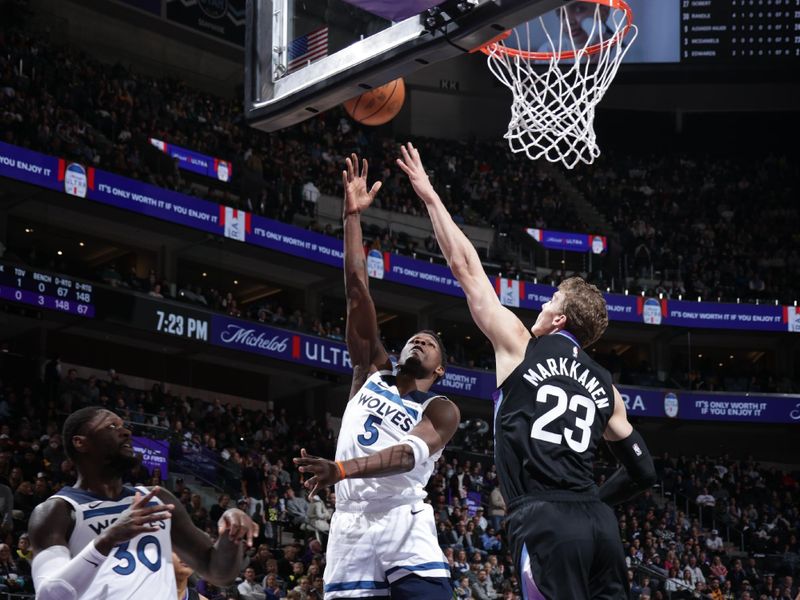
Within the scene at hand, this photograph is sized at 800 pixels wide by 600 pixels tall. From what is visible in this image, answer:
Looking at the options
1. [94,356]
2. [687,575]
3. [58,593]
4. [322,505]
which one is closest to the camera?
[58,593]

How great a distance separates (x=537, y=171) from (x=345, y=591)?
3009cm

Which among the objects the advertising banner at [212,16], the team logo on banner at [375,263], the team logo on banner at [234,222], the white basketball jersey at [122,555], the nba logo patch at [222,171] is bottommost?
the white basketball jersey at [122,555]

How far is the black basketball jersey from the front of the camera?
4.44 m

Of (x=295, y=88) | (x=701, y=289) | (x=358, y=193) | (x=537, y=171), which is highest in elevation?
(x=537, y=171)

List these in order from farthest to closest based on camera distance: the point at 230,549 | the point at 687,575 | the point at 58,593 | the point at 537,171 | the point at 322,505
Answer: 1. the point at 537,171
2. the point at 687,575
3. the point at 322,505
4. the point at 230,549
5. the point at 58,593

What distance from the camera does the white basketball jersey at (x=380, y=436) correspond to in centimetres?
550

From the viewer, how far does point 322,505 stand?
17.6m

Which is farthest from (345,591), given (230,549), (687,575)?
(687,575)

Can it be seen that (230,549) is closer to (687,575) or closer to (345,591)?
(345,591)

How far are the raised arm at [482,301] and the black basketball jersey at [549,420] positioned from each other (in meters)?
0.07

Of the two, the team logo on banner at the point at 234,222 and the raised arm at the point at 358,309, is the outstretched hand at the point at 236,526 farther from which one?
the team logo on banner at the point at 234,222

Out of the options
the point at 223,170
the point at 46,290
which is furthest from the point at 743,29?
the point at 46,290

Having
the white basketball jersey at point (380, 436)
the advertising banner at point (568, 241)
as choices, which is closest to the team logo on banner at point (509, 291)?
the advertising banner at point (568, 241)

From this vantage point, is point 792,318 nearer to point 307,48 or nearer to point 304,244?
point 304,244
